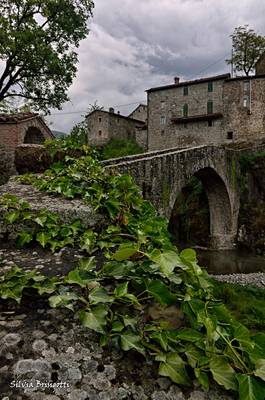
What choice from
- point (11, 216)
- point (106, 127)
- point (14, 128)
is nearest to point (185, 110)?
point (106, 127)

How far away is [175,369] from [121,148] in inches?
1668

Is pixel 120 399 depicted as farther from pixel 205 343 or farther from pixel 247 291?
pixel 247 291

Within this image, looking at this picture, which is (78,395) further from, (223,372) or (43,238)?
(43,238)

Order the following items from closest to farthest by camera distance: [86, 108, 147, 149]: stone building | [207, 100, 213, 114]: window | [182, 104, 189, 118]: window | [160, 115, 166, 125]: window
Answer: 1. [207, 100, 213, 114]: window
2. [182, 104, 189, 118]: window
3. [160, 115, 166, 125]: window
4. [86, 108, 147, 149]: stone building

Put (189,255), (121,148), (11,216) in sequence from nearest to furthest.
A: (189,255) < (11,216) < (121,148)

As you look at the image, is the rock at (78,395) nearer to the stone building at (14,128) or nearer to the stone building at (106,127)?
the stone building at (14,128)

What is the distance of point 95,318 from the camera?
54.4 inches

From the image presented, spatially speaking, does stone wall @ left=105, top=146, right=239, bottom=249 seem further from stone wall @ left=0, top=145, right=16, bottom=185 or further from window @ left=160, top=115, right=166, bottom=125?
window @ left=160, top=115, right=166, bottom=125

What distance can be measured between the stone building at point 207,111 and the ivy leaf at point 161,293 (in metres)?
34.2

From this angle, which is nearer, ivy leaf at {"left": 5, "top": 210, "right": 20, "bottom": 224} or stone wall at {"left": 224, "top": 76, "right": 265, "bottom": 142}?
ivy leaf at {"left": 5, "top": 210, "right": 20, "bottom": 224}

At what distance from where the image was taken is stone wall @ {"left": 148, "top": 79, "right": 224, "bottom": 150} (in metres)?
34.8

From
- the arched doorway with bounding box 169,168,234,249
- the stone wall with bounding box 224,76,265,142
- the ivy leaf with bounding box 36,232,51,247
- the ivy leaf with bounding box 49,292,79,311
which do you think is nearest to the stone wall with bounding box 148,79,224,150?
the stone wall with bounding box 224,76,265,142

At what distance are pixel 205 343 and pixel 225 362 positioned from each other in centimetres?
11

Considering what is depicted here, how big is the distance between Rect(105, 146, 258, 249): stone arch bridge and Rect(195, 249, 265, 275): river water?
1.08 metres
